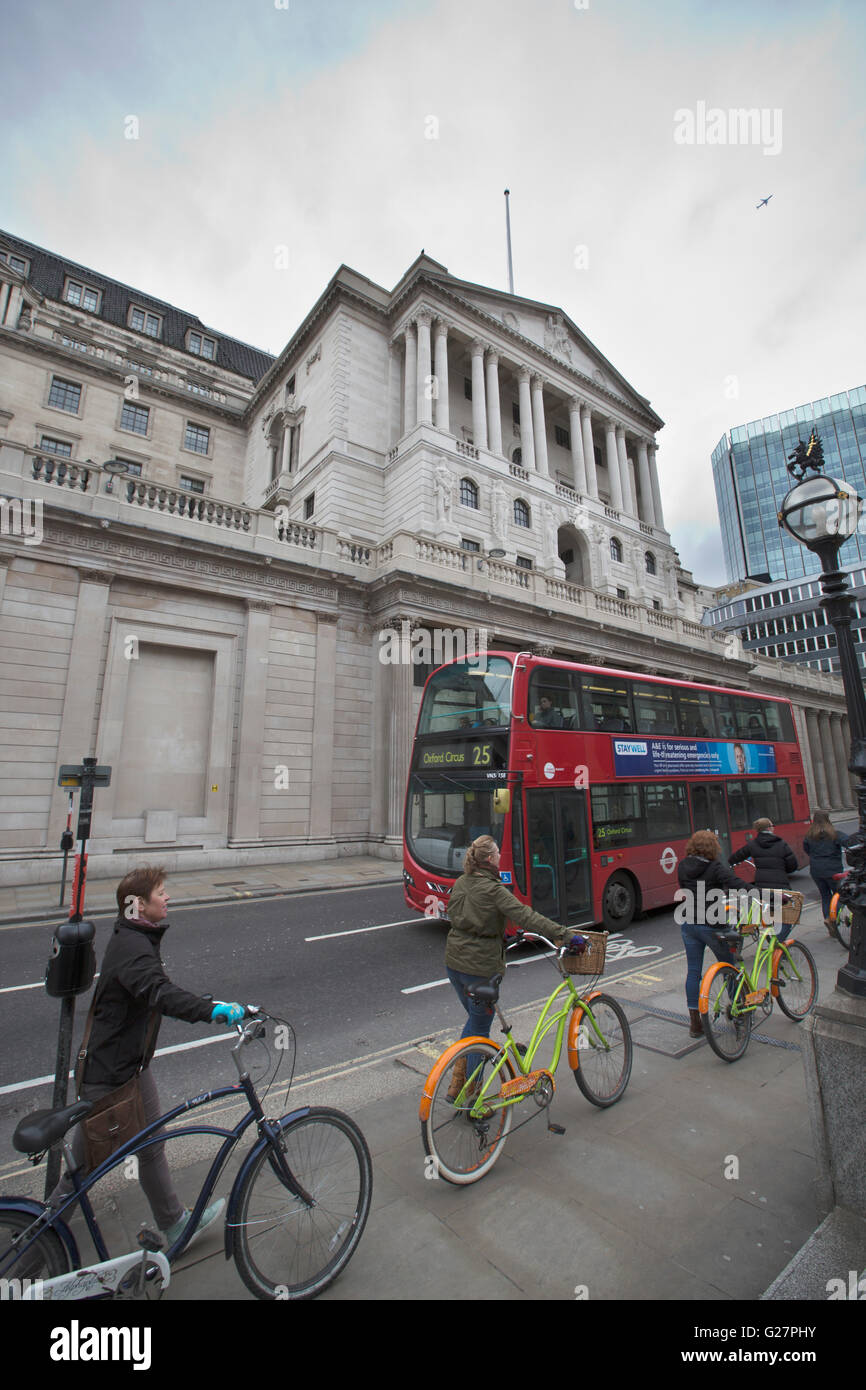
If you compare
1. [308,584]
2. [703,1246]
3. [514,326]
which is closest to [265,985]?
[703,1246]

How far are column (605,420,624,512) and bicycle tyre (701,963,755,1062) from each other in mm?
34512

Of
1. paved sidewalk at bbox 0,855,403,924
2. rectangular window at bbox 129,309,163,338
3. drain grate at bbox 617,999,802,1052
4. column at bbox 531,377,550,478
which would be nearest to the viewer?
drain grate at bbox 617,999,802,1052

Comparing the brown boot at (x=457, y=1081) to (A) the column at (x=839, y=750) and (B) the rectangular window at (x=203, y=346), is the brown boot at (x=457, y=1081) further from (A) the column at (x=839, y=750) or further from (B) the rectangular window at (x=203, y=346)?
(A) the column at (x=839, y=750)

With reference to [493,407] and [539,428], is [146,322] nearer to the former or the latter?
[493,407]

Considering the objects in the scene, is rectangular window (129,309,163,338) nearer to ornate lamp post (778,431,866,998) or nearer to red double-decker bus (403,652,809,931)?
red double-decker bus (403,652,809,931)

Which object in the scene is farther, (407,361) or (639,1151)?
(407,361)

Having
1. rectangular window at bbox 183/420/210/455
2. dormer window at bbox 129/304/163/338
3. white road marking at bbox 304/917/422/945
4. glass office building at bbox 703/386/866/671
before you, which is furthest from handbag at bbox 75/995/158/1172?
glass office building at bbox 703/386/866/671

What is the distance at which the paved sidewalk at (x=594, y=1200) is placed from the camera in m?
2.68

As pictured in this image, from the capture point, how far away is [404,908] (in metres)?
12.1

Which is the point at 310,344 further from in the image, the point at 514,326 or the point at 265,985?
the point at 265,985

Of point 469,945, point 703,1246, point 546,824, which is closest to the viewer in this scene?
point 703,1246

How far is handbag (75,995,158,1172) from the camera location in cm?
282

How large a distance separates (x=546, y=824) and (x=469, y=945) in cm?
515

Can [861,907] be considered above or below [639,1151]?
above
